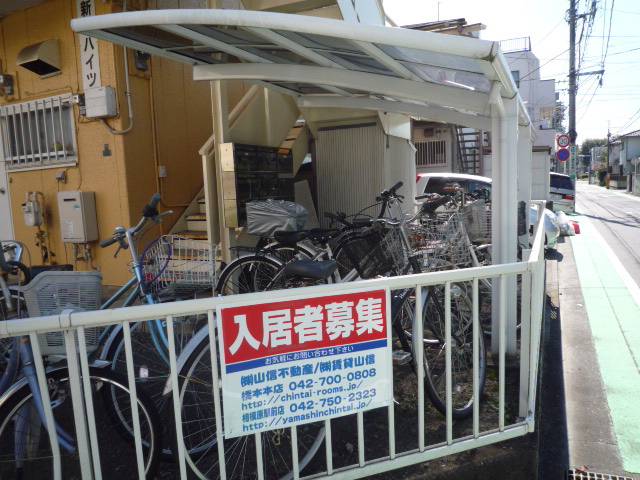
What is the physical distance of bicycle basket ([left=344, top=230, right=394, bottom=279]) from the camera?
3.68 metres

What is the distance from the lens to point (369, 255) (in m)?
3.76

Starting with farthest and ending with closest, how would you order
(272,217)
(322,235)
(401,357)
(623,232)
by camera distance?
1. (623,232)
2. (272,217)
3. (322,235)
4. (401,357)

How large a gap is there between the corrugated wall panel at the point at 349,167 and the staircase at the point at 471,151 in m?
12.6

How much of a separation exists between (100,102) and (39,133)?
60.5 inches

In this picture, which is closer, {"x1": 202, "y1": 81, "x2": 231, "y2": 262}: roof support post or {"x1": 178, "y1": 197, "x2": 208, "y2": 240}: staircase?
{"x1": 202, "y1": 81, "x2": 231, "y2": 262}: roof support post

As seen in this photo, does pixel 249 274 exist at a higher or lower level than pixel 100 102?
lower

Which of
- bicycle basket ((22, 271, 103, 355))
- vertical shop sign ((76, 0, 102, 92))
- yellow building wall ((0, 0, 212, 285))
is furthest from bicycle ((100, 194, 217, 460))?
vertical shop sign ((76, 0, 102, 92))

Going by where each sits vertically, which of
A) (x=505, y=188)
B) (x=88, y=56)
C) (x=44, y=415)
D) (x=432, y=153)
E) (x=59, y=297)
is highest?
(x=88, y=56)

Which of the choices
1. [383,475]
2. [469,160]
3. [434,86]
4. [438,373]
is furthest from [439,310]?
[469,160]

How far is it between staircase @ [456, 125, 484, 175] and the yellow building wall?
1411 centimetres

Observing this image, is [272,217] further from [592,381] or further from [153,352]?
[592,381]

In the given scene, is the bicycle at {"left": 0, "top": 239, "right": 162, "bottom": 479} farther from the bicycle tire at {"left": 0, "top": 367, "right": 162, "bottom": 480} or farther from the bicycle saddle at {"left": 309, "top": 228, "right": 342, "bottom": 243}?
the bicycle saddle at {"left": 309, "top": 228, "right": 342, "bottom": 243}

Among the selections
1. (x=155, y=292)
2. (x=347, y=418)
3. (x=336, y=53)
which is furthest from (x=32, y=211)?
(x=347, y=418)

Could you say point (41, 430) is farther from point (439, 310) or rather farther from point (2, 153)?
point (2, 153)
